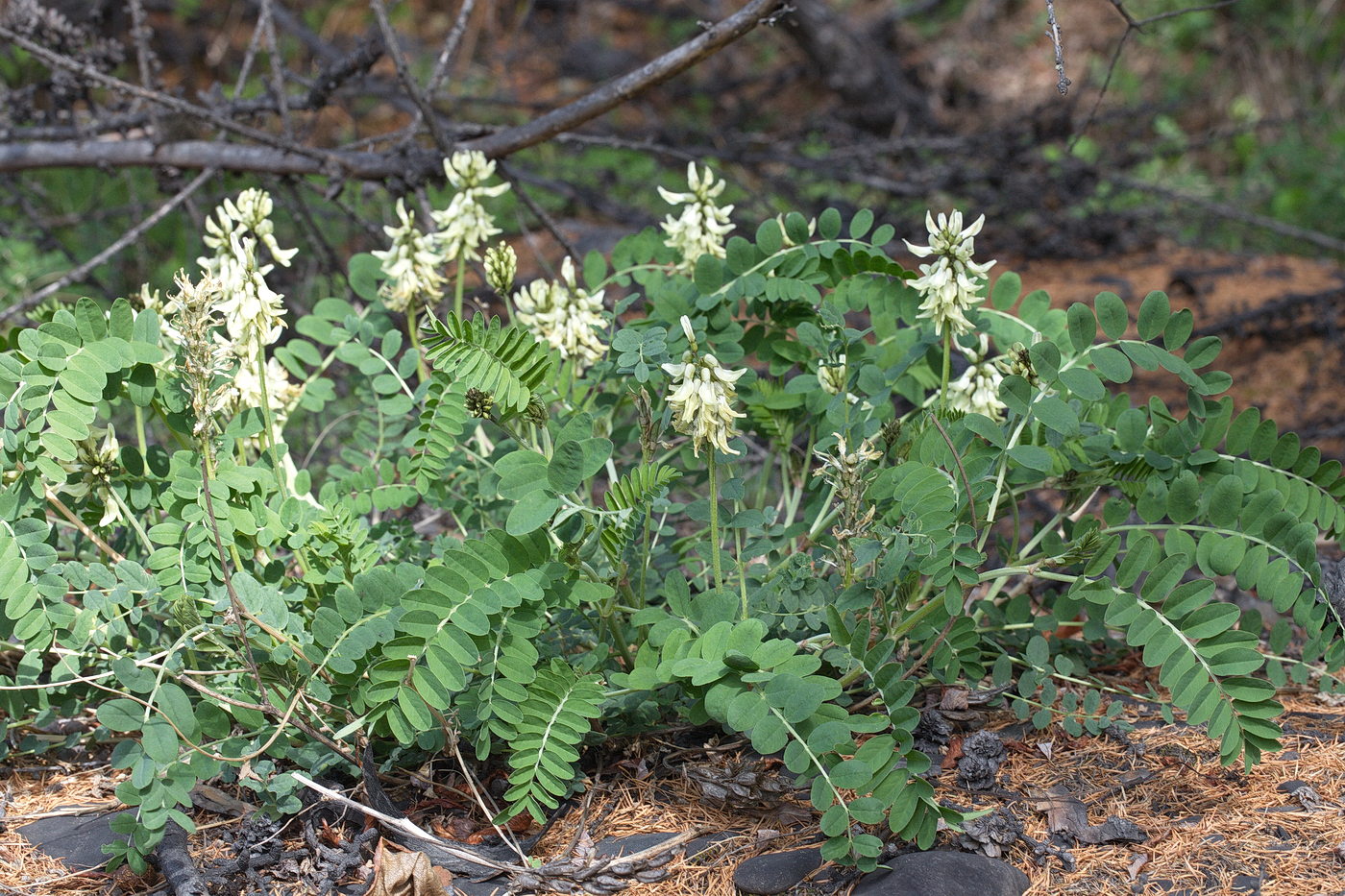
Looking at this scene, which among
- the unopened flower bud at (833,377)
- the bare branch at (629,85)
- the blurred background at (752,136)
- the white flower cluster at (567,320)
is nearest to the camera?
the unopened flower bud at (833,377)

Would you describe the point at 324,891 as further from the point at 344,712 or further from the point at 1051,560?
the point at 1051,560

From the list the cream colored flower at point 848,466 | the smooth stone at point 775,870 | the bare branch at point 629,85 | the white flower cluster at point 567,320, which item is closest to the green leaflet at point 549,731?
the smooth stone at point 775,870

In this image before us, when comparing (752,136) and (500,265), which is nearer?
(500,265)

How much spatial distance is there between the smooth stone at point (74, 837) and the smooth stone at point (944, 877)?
1372 mm

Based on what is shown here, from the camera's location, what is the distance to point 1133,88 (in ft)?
26.6

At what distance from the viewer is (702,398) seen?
182cm

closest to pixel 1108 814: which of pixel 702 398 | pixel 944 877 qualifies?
pixel 944 877

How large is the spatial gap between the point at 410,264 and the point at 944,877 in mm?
1613

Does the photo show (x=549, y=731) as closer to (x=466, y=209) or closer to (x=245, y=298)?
(x=245, y=298)

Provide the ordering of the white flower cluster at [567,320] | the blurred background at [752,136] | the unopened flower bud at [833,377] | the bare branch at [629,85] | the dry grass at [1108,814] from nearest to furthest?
the dry grass at [1108,814] → the unopened flower bud at [833,377] → the white flower cluster at [567,320] → the bare branch at [629,85] → the blurred background at [752,136]

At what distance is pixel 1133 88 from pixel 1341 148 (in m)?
1.90

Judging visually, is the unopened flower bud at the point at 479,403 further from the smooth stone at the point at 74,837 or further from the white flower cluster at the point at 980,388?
the smooth stone at the point at 74,837

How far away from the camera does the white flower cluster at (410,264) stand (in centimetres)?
241

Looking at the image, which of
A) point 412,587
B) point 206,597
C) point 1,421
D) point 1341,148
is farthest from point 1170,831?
point 1341,148
